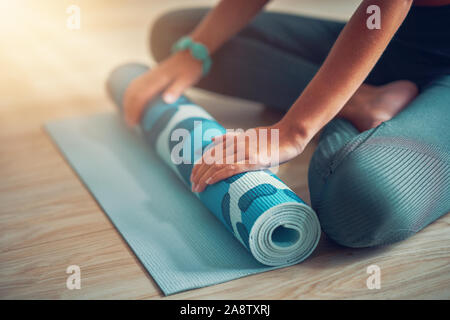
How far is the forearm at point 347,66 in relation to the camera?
1.05m

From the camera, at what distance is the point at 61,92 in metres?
2.06

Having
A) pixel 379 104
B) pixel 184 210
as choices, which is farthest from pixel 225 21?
pixel 184 210

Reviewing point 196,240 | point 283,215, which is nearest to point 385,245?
point 283,215

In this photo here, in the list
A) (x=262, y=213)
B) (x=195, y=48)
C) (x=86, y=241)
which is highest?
(x=195, y=48)

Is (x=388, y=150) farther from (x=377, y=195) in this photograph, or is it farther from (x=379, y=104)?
(x=379, y=104)

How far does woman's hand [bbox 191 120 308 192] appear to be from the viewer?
3.53 feet

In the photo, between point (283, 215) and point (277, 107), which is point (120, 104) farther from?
point (283, 215)

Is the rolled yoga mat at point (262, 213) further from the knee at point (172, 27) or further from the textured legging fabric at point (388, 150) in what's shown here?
the knee at point (172, 27)

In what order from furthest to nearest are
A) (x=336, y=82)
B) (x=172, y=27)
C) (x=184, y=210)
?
1. (x=172, y=27)
2. (x=184, y=210)
3. (x=336, y=82)

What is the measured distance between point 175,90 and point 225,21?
27cm

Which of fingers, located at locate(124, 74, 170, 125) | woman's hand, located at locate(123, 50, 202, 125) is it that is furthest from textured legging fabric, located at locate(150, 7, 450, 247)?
fingers, located at locate(124, 74, 170, 125)

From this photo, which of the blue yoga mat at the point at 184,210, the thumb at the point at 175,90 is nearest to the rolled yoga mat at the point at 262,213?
the blue yoga mat at the point at 184,210

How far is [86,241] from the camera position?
114cm
